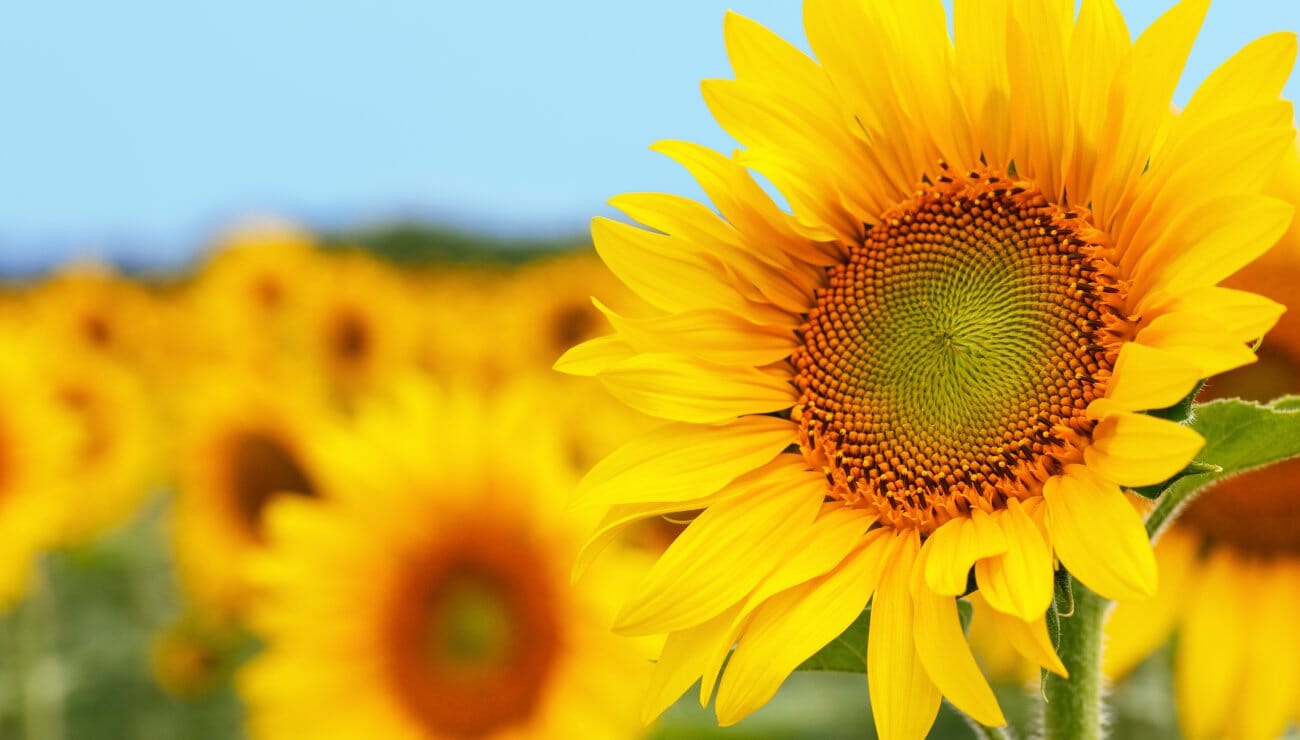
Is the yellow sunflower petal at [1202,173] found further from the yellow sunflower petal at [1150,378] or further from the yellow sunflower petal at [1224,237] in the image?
the yellow sunflower petal at [1150,378]

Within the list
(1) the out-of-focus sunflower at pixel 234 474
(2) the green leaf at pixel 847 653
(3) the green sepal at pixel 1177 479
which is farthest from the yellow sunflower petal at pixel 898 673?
(1) the out-of-focus sunflower at pixel 234 474

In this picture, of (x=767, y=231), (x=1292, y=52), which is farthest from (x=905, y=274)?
(x=1292, y=52)

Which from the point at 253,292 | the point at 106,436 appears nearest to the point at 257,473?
the point at 106,436

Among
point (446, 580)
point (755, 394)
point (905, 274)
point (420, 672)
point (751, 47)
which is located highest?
point (751, 47)

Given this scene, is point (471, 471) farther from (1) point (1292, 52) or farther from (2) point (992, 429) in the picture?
(1) point (1292, 52)

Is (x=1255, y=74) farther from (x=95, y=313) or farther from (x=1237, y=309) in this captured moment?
(x=95, y=313)
